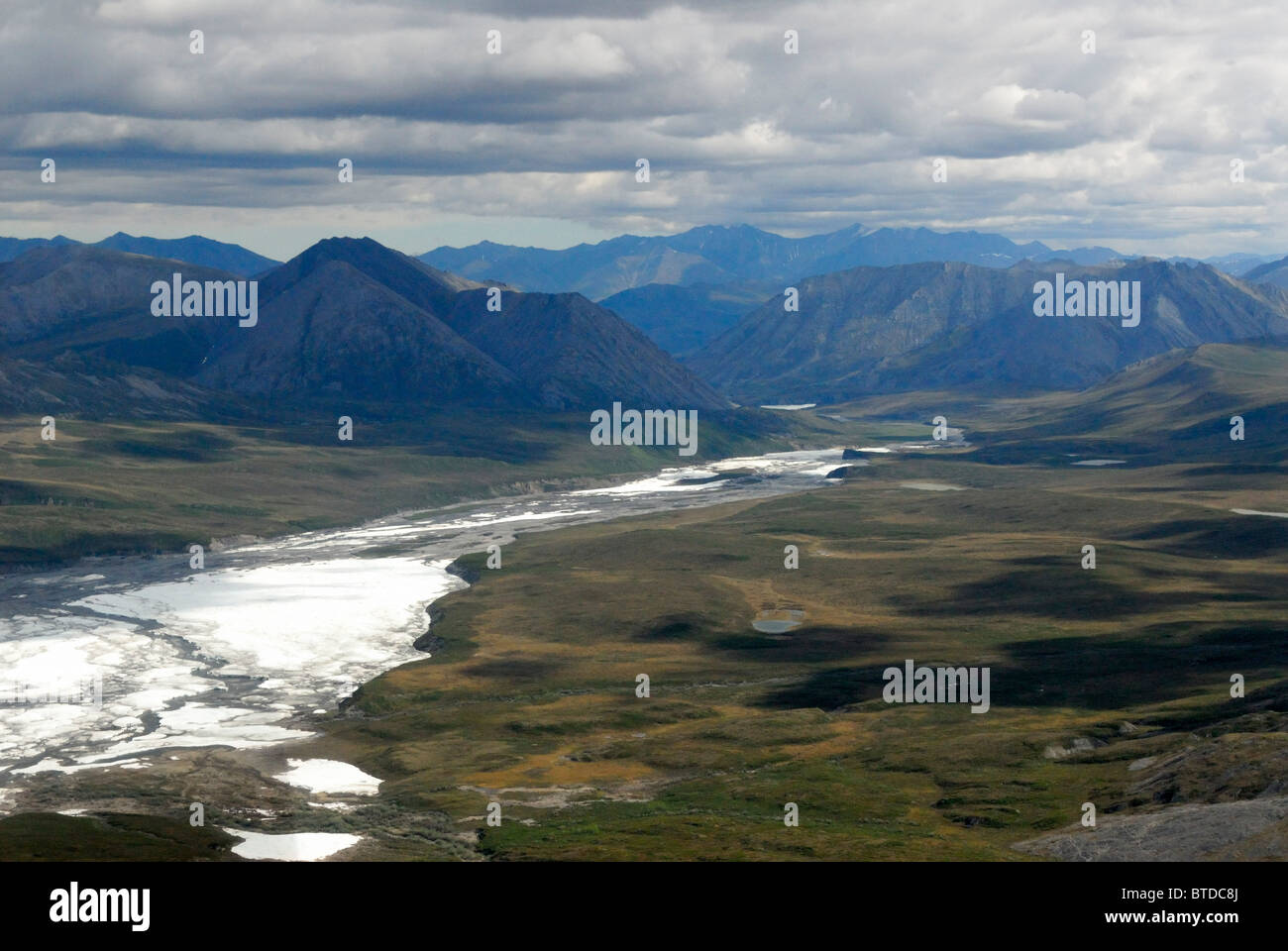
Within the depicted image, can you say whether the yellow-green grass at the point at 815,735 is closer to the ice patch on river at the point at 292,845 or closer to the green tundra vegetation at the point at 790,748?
the green tundra vegetation at the point at 790,748

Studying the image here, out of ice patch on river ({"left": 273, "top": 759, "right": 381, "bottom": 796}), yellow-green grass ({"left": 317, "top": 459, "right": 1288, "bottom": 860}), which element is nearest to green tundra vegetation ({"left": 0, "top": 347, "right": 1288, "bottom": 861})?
yellow-green grass ({"left": 317, "top": 459, "right": 1288, "bottom": 860})

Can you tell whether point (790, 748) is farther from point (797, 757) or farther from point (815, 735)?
point (815, 735)

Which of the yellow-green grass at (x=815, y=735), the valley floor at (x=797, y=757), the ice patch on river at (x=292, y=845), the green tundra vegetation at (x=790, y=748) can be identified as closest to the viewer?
the ice patch on river at (x=292, y=845)

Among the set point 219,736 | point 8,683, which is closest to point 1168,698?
point 219,736

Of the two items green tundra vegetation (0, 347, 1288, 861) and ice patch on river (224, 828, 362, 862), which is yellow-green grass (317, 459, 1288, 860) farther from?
ice patch on river (224, 828, 362, 862)

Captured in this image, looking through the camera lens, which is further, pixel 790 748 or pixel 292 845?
pixel 790 748

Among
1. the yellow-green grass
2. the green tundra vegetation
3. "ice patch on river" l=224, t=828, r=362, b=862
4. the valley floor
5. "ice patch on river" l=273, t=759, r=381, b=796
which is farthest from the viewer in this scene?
"ice patch on river" l=273, t=759, r=381, b=796

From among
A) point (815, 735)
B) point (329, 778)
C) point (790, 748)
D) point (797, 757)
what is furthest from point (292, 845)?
point (815, 735)

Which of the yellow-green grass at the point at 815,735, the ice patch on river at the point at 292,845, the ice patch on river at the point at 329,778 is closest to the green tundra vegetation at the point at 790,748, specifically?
the yellow-green grass at the point at 815,735

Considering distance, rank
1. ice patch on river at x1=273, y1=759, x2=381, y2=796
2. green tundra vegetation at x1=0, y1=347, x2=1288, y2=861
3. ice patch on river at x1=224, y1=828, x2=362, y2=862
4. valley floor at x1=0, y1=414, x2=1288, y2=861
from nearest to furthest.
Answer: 1. ice patch on river at x1=224, y1=828, x2=362, y2=862
2. valley floor at x1=0, y1=414, x2=1288, y2=861
3. green tundra vegetation at x1=0, y1=347, x2=1288, y2=861
4. ice patch on river at x1=273, y1=759, x2=381, y2=796
